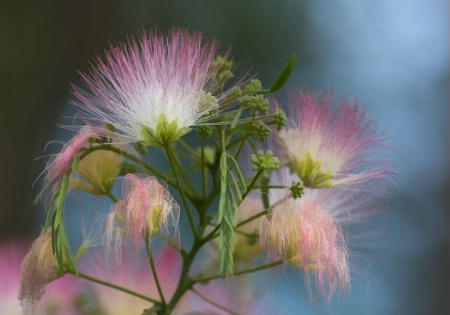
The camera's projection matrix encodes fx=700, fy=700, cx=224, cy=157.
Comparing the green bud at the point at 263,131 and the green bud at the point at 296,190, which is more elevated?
the green bud at the point at 263,131

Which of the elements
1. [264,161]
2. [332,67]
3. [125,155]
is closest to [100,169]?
[125,155]

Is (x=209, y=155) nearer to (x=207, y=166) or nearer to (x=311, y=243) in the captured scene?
(x=207, y=166)

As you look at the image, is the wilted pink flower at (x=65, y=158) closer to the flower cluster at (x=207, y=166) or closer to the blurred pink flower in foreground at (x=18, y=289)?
the flower cluster at (x=207, y=166)

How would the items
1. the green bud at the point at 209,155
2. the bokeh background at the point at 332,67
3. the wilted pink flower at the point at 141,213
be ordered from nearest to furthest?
the wilted pink flower at the point at 141,213 < the green bud at the point at 209,155 < the bokeh background at the point at 332,67

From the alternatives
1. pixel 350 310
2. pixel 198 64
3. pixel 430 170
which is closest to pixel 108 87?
pixel 198 64

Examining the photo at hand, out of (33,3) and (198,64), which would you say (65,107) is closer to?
(33,3)

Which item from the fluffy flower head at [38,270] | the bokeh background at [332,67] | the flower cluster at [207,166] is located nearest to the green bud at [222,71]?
the flower cluster at [207,166]

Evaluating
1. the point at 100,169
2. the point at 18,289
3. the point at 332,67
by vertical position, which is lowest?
the point at 18,289
